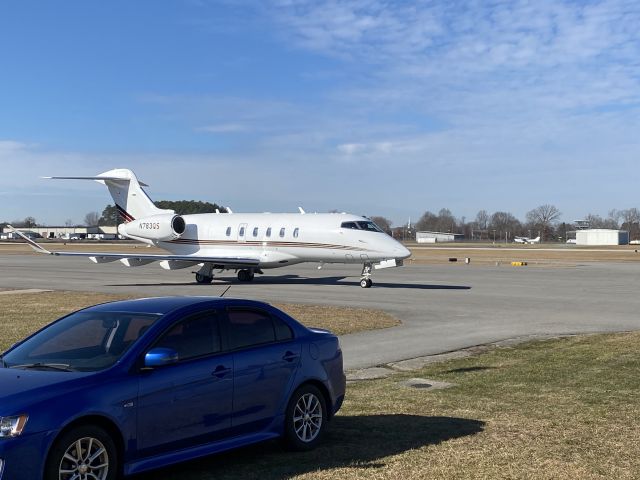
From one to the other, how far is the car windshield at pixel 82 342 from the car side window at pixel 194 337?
221 millimetres

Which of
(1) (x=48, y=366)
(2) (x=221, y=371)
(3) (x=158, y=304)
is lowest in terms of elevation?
(2) (x=221, y=371)

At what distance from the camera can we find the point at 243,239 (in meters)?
34.0

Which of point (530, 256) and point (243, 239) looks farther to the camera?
point (530, 256)

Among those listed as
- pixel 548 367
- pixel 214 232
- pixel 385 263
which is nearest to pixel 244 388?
pixel 548 367

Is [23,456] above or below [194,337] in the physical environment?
below

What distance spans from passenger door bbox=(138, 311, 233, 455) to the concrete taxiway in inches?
230

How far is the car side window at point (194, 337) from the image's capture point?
635 cm

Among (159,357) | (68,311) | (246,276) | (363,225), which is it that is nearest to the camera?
(159,357)

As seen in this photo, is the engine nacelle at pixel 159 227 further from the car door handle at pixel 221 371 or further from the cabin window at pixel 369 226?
the car door handle at pixel 221 371

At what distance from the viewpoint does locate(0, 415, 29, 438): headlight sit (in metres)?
5.07

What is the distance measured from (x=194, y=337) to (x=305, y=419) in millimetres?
1453

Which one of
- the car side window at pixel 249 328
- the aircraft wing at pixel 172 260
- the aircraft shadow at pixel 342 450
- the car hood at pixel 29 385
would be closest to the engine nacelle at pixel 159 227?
the aircraft wing at pixel 172 260

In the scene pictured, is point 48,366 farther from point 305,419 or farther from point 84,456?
point 305,419

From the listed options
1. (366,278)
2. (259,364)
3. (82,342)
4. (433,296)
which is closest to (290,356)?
(259,364)
